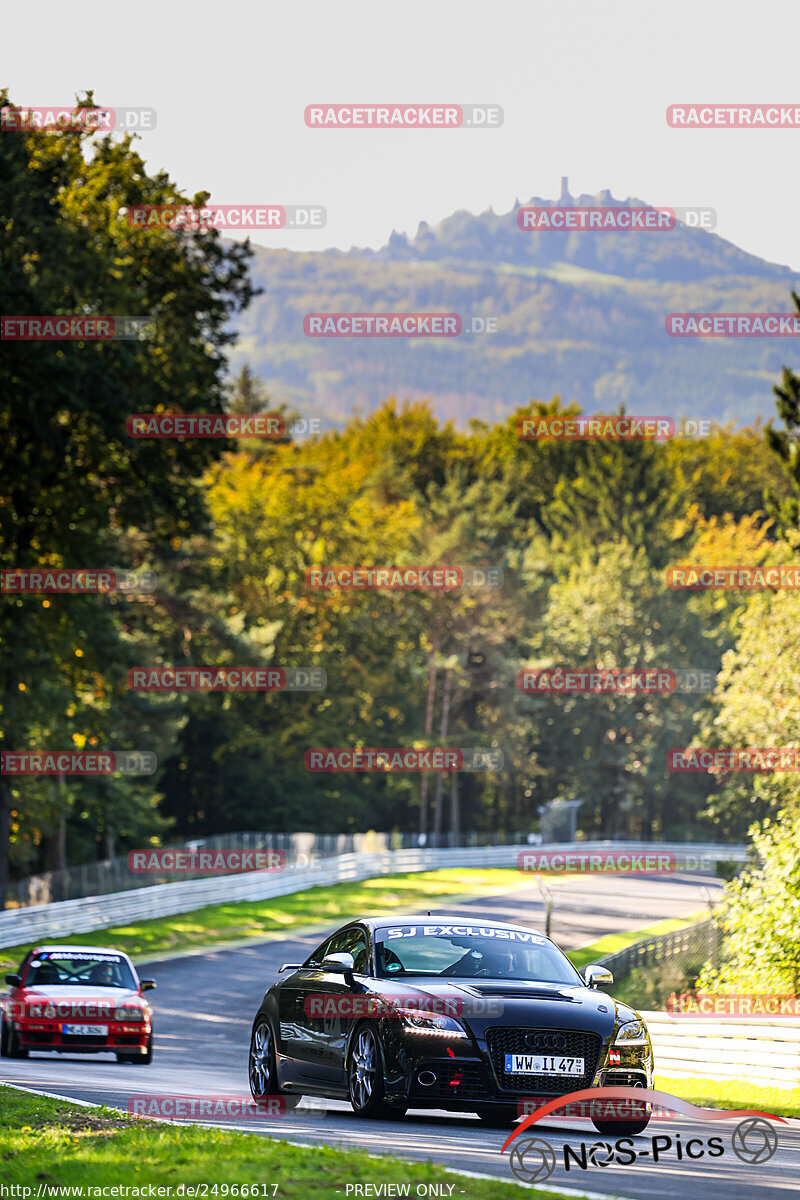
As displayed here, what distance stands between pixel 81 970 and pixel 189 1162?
1148 centimetres

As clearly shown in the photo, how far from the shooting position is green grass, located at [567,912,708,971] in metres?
33.4

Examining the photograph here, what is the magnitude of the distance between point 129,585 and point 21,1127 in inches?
1581

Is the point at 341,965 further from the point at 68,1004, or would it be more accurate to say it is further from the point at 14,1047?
the point at 14,1047

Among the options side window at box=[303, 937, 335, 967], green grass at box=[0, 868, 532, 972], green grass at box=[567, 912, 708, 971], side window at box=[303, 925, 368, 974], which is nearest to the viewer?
side window at box=[303, 925, 368, 974]

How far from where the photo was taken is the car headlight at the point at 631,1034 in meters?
10.5

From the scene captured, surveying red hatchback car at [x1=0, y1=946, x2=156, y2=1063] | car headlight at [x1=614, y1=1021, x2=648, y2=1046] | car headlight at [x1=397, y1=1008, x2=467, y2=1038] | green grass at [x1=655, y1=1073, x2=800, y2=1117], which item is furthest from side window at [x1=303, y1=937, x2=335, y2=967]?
red hatchback car at [x1=0, y1=946, x2=156, y2=1063]

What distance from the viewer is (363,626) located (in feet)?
252

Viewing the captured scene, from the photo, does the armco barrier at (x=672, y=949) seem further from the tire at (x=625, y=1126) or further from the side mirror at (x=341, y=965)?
the tire at (x=625, y=1126)

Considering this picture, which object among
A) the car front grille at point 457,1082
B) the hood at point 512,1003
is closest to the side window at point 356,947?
the hood at point 512,1003

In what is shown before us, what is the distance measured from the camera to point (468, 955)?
11.4 m

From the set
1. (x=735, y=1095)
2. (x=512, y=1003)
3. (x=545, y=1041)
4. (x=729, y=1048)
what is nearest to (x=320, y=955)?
(x=512, y=1003)

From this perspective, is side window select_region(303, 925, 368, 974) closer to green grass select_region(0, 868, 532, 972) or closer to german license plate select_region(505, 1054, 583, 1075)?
german license plate select_region(505, 1054, 583, 1075)

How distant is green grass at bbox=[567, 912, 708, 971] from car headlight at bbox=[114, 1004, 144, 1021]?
14.7 metres

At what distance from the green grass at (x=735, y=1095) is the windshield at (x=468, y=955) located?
11.3 ft
